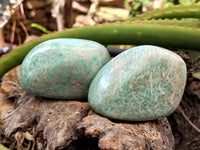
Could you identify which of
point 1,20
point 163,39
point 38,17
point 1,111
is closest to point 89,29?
point 163,39

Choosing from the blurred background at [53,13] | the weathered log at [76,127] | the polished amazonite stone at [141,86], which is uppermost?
the polished amazonite stone at [141,86]

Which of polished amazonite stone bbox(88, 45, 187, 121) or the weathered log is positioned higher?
polished amazonite stone bbox(88, 45, 187, 121)

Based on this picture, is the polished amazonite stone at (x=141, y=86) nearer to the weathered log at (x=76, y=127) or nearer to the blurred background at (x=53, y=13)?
the weathered log at (x=76, y=127)

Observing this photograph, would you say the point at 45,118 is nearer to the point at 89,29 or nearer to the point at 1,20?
the point at 89,29

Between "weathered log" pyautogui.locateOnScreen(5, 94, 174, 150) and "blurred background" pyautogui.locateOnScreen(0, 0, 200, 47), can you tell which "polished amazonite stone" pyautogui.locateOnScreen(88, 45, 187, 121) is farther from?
"blurred background" pyautogui.locateOnScreen(0, 0, 200, 47)

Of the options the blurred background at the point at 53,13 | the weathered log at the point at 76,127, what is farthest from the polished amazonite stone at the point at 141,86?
the blurred background at the point at 53,13

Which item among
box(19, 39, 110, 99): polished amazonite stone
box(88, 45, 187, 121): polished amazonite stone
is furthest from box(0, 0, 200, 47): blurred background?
box(88, 45, 187, 121): polished amazonite stone

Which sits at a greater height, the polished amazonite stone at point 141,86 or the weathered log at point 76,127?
the polished amazonite stone at point 141,86

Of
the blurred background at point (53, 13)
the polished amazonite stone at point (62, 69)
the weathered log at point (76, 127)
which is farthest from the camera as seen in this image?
the blurred background at point (53, 13)
